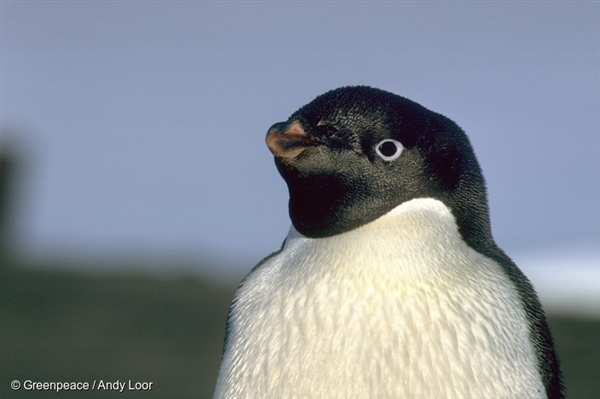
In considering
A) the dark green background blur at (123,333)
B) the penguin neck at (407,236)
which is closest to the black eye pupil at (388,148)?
the penguin neck at (407,236)

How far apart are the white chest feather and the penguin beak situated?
0.88 feet

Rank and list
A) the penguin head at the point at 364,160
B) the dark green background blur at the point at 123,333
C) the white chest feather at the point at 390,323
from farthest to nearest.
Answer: the dark green background blur at the point at 123,333 < the penguin head at the point at 364,160 < the white chest feather at the point at 390,323

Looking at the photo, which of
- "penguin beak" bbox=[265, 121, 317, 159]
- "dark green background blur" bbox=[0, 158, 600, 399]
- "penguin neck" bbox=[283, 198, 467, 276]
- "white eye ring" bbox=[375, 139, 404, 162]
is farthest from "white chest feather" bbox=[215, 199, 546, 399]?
"dark green background blur" bbox=[0, 158, 600, 399]

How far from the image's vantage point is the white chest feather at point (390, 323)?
199 centimetres

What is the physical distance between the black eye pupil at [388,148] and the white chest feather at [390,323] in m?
0.15

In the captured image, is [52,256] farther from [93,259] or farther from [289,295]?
[289,295]

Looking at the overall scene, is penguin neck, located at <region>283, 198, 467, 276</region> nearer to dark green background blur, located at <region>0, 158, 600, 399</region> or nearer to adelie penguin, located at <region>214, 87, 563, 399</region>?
adelie penguin, located at <region>214, 87, 563, 399</region>

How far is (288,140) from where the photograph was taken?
2.08 meters

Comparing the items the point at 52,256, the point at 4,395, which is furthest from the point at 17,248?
the point at 4,395

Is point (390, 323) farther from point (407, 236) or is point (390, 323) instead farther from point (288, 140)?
point (288, 140)

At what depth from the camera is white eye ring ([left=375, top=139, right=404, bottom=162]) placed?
212 cm

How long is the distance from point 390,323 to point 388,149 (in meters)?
0.46

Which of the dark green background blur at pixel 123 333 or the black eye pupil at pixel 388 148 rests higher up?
the black eye pupil at pixel 388 148

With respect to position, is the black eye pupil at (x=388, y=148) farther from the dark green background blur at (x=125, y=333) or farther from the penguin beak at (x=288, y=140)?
the dark green background blur at (x=125, y=333)
